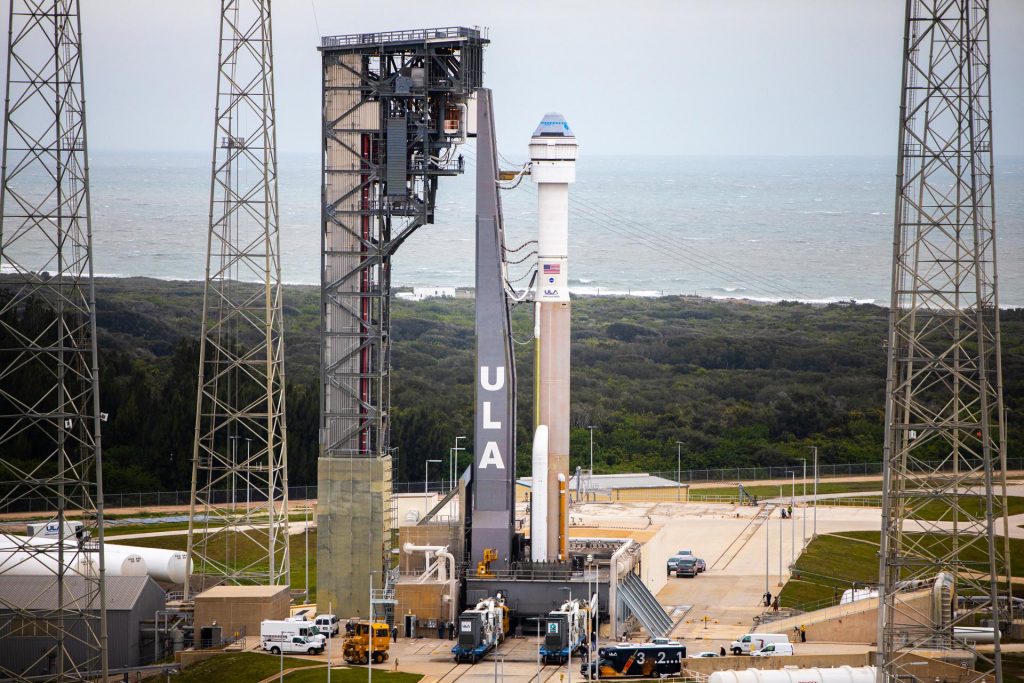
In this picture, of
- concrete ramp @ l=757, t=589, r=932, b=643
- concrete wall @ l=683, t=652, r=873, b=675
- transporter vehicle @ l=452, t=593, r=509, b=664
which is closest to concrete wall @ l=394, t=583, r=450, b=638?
transporter vehicle @ l=452, t=593, r=509, b=664

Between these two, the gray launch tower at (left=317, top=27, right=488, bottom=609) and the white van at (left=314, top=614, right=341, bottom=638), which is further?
the gray launch tower at (left=317, top=27, right=488, bottom=609)

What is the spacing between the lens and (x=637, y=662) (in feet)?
169

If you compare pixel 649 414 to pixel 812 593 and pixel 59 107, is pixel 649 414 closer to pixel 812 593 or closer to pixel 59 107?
pixel 812 593

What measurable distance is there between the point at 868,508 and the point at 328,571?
4460 cm

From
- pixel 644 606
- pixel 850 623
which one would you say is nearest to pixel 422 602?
pixel 644 606

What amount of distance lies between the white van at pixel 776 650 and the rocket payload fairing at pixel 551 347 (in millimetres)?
9024

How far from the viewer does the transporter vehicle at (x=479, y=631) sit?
2106 inches

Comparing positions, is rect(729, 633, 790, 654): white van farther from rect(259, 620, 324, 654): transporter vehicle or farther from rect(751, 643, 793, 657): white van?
rect(259, 620, 324, 654): transporter vehicle

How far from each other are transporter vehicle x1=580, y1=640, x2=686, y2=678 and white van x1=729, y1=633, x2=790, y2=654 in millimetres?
4198

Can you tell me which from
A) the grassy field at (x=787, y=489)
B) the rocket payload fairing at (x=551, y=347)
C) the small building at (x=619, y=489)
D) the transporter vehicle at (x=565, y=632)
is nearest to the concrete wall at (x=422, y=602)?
the rocket payload fairing at (x=551, y=347)

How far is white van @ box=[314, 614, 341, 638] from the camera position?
57056mm

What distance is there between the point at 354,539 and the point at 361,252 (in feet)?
36.6

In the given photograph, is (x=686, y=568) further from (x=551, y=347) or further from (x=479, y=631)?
(x=479, y=631)

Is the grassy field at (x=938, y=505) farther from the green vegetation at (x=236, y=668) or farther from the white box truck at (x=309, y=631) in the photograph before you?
the green vegetation at (x=236, y=668)
